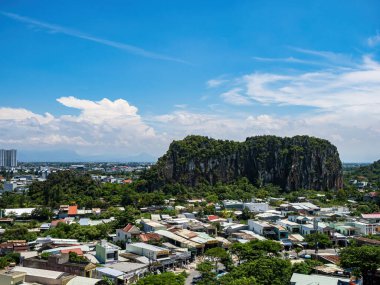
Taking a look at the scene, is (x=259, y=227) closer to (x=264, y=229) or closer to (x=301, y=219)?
(x=264, y=229)

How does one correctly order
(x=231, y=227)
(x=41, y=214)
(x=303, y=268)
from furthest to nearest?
(x=41, y=214)
(x=231, y=227)
(x=303, y=268)

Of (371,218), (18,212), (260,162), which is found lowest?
(18,212)

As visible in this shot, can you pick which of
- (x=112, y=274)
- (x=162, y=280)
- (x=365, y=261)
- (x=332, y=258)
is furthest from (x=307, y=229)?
(x=162, y=280)

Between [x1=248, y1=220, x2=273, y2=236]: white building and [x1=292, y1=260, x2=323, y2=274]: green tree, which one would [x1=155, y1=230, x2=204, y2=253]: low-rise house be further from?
[x1=292, y1=260, x2=323, y2=274]: green tree

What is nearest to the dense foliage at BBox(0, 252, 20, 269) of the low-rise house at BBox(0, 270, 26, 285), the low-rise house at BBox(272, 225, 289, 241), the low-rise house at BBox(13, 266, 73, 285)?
the low-rise house at BBox(13, 266, 73, 285)

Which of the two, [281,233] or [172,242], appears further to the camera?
[281,233]

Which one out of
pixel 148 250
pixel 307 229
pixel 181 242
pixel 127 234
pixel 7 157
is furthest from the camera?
pixel 7 157

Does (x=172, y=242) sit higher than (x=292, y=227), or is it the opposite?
(x=292, y=227)

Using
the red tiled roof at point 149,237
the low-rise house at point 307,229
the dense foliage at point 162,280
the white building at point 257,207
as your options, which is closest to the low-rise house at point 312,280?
the dense foliage at point 162,280
